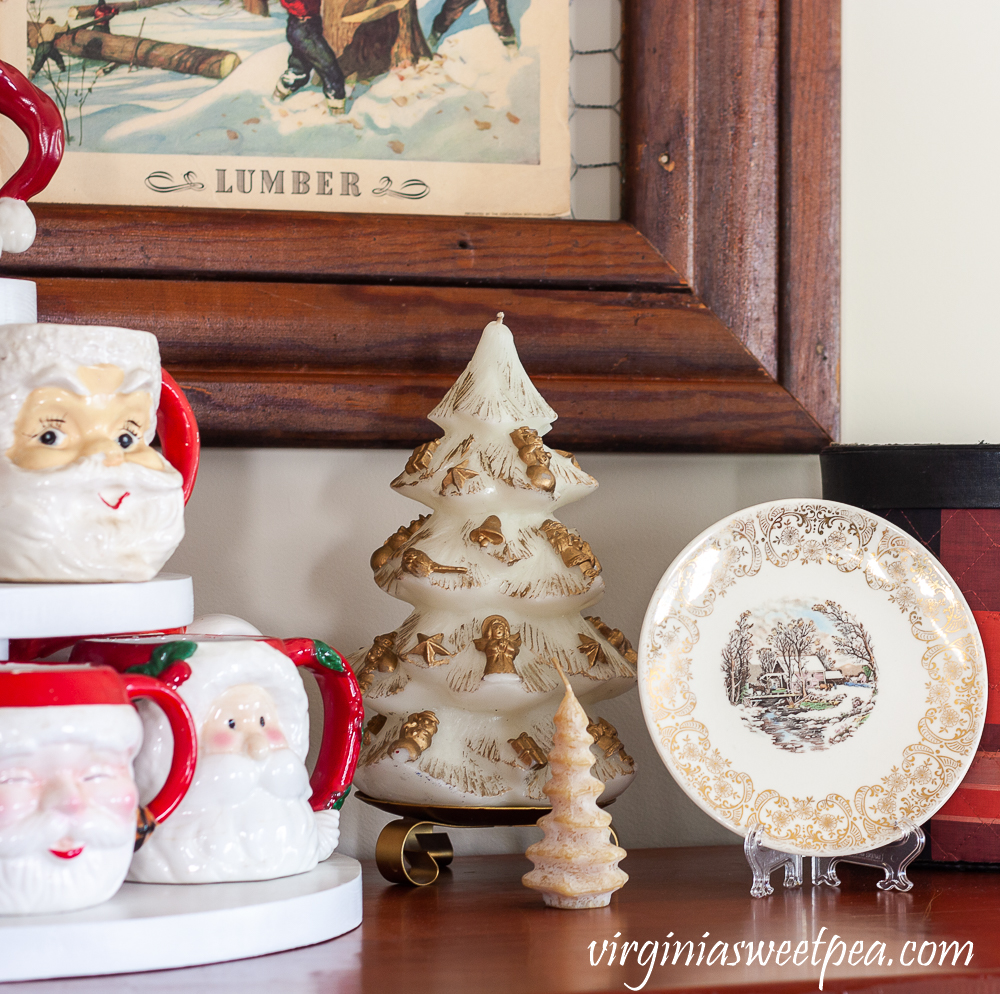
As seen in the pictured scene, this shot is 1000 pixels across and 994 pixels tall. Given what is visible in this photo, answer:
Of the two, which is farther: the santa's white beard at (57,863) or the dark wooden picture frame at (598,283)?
the dark wooden picture frame at (598,283)

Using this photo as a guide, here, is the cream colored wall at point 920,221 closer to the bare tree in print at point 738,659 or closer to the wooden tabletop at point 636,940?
the bare tree in print at point 738,659

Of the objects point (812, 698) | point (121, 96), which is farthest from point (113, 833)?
point (121, 96)

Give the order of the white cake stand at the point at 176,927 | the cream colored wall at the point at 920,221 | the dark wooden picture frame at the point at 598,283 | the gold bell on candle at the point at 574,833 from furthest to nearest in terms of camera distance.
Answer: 1. the cream colored wall at the point at 920,221
2. the dark wooden picture frame at the point at 598,283
3. the gold bell on candle at the point at 574,833
4. the white cake stand at the point at 176,927

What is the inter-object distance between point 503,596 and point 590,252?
28cm

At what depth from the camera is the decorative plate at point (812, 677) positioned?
2.24ft

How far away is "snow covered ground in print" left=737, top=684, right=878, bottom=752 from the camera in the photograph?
0.70 metres

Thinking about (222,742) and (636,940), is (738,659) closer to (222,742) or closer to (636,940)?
(636,940)

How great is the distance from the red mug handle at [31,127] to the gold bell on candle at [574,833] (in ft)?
1.35

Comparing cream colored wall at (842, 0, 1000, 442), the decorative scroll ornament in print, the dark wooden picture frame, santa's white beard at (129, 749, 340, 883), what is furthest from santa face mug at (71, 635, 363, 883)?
cream colored wall at (842, 0, 1000, 442)

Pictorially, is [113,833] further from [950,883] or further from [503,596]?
[950,883]

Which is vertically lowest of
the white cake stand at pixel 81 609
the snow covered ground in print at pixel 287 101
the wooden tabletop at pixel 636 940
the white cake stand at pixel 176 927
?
the wooden tabletop at pixel 636 940

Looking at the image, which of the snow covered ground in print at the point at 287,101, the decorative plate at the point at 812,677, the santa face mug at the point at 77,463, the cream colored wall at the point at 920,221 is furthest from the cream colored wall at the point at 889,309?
the santa face mug at the point at 77,463

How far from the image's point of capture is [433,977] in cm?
52

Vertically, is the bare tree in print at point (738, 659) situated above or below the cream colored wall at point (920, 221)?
below
